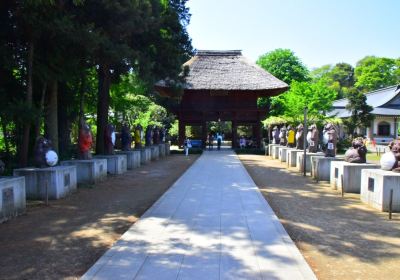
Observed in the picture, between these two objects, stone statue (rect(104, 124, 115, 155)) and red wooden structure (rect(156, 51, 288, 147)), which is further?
red wooden structure (rect(156, 51, 288, 147))

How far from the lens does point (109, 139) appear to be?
53.3ft

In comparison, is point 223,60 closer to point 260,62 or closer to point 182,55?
point 260,62

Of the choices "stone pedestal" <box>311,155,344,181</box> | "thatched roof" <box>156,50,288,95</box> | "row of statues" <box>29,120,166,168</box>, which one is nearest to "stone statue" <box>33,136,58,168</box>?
"row of statues" <box>29,120,166,168</box>

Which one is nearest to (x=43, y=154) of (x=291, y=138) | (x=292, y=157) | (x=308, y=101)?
(x=292, y=157)

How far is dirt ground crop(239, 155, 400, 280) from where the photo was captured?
17.1ft

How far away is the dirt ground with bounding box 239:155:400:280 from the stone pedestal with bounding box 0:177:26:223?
5387mm

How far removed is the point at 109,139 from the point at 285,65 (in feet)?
86.4

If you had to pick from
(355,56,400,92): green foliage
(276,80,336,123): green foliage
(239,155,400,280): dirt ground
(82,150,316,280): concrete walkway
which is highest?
(355,56,400,92): green foliage

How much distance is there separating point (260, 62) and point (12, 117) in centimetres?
3233

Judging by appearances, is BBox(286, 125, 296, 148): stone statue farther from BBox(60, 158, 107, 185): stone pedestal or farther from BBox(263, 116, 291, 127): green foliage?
BBox(60, 158, 107, 185): stone pedestal

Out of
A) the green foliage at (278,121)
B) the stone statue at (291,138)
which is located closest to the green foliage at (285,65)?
the green foliage at (278,121)

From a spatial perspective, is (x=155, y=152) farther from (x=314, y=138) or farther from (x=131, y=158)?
(x=314, y=138)

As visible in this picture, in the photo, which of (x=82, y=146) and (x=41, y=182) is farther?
(x=82, y=146)

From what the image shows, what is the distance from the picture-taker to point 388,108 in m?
46.3
